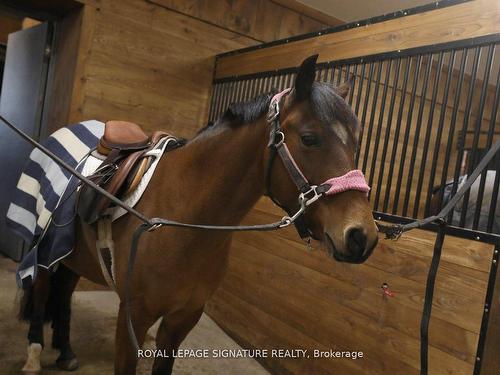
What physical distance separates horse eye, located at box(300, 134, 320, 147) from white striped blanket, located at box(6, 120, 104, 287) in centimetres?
96

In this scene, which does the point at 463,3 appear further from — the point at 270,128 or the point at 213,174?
the point at 213,174

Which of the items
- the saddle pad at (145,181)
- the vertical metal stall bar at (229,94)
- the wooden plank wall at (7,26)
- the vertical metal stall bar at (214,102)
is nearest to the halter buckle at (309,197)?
the saddle pad at (145,181)

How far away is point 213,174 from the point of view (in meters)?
1.19

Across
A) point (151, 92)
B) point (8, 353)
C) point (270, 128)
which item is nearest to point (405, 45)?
point (270, 128)

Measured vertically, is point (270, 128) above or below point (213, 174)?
above

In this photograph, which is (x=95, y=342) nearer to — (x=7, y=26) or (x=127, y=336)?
(x=127, y=336)

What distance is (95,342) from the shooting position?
2184 mm

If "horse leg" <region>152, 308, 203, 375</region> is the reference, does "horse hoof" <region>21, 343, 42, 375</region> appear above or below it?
below

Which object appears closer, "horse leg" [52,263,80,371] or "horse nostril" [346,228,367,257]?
"horse nostril" [346,228,367,257]

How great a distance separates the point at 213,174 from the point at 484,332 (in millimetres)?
1059

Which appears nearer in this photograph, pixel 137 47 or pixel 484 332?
pixel 484 332

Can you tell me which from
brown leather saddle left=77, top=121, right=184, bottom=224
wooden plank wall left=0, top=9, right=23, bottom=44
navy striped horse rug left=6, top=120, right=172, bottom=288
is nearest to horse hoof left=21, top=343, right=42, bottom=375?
navy striped horse rug left=6, top=120, right=172, bottom=288

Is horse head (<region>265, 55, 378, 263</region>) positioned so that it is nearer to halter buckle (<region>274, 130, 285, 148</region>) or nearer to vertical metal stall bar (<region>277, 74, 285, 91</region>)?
halter buckle (<region>274, 130, 285, 148</region>)

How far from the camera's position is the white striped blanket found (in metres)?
1.49
